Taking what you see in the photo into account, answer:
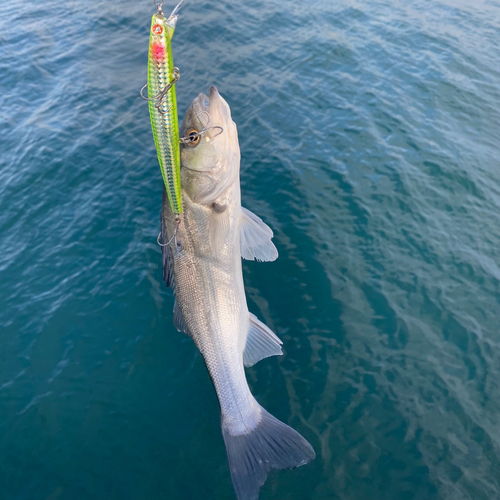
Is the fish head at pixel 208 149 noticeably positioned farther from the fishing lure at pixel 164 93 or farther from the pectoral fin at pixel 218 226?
the fishing lure at pixel 164 93

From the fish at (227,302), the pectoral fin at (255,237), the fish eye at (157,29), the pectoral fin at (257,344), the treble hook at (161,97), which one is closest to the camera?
the fish eye at (157,29)

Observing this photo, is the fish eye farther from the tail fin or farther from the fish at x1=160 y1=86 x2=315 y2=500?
the tail fin

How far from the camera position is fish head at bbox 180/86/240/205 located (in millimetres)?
4199

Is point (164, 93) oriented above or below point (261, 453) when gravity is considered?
above

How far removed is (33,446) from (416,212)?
9.31 metres

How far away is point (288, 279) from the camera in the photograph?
8.83m

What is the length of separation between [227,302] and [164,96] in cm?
248

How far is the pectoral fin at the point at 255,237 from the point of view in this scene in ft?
16.0

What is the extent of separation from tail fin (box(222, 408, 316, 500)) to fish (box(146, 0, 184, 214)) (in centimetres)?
308

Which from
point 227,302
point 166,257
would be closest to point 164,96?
point 166,257

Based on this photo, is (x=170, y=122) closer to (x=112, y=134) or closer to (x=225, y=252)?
(x=225, y=252)

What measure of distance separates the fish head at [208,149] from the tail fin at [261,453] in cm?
283

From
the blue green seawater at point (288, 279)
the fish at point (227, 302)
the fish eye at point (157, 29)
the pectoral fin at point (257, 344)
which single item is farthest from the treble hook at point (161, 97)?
the blue green seawater at point (288, 279)

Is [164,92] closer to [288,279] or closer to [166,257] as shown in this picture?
[166,257]
